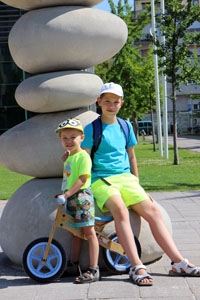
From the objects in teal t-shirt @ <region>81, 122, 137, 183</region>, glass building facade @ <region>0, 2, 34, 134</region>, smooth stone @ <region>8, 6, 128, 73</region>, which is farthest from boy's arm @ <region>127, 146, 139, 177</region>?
glass building facade @ <region>0, 2, 34, 134</region>

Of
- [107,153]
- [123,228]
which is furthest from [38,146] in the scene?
[123,228]

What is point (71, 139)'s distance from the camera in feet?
15.4

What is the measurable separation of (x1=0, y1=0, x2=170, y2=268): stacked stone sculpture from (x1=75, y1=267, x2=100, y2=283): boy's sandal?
90 centimetres

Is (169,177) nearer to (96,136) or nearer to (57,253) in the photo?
(96,136)

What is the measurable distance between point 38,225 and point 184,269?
5.08 feet

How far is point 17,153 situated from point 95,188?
4.09 ft

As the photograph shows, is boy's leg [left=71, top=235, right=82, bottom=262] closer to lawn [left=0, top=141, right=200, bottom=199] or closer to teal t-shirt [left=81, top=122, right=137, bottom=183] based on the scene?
teal t-shirt [left=81, top=122, right=137, bottom=183]

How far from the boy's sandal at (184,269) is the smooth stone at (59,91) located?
2.09 meters

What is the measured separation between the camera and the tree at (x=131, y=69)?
1160 inches

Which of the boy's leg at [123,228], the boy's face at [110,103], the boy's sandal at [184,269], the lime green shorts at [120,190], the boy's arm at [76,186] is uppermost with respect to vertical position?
the boy's face at [110,103]

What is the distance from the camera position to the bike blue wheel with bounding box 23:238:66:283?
4.62 m

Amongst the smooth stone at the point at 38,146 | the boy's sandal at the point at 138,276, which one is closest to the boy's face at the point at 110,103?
the smooth stone at the point at 38,146

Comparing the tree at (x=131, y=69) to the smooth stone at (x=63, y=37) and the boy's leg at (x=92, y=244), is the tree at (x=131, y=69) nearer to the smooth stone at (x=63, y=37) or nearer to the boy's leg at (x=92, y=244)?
the smooth stone at (x=63, y=37)

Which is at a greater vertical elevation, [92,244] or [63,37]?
[63,37]
